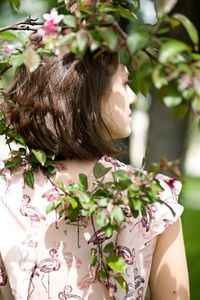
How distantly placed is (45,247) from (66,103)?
47 centimetres

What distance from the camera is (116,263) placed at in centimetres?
204

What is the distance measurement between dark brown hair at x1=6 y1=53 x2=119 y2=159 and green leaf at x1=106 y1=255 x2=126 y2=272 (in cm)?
35

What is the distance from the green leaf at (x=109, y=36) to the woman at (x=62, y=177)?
0.57 meters

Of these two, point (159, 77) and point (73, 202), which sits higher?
point (159, 77)

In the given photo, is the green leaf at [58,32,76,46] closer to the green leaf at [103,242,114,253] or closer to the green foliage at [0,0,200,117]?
the green foliage at [0,0,200,117]

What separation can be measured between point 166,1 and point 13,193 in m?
0.96

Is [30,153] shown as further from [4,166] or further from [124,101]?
[124,101]

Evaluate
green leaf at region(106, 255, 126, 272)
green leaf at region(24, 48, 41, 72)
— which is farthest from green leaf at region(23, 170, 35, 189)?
green leaf at region(24, 48, 41, 72)

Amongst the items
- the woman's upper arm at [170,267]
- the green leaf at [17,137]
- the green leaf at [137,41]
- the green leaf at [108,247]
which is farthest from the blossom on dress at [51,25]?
the woman's upper arm at [170,267]

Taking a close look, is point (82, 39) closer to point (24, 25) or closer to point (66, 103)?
point (66, 103)

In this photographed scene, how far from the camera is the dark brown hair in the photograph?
210 cm

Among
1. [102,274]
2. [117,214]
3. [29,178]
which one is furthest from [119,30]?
[102,274]

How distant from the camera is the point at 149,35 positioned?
150cm

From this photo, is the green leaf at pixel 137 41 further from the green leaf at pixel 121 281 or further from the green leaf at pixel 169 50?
the green leaf at pixel 121 281
